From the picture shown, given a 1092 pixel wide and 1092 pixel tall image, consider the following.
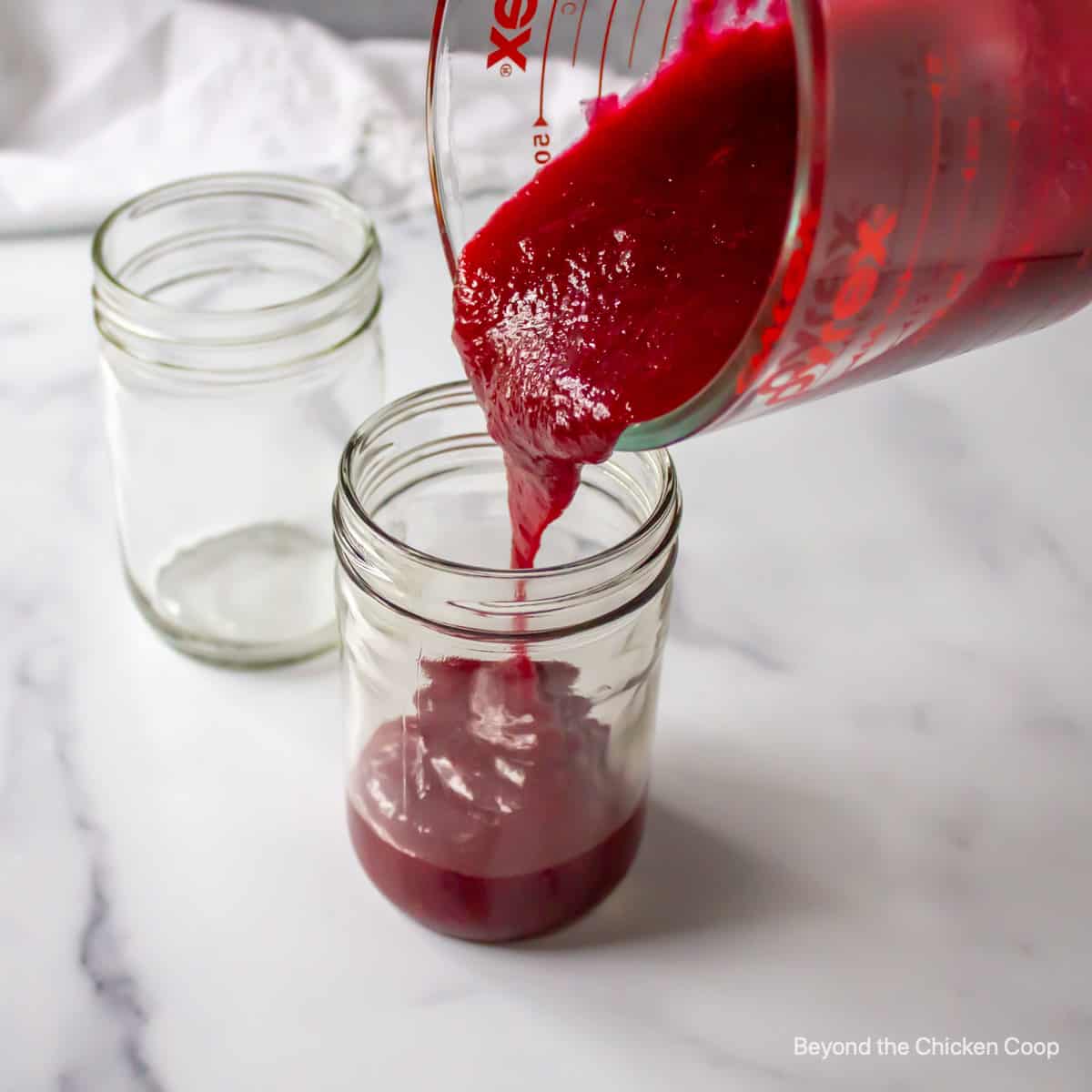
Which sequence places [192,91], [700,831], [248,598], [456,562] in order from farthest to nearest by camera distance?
[192,91] < [248,598] < [700,831] < [456,562]

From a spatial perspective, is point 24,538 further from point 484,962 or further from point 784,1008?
point 784,1008

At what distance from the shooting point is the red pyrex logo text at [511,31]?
2.90ft

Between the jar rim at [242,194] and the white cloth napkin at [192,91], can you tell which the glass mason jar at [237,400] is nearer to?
the jar rim at [242,194]

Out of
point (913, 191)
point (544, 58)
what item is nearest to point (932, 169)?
point (913, 191)

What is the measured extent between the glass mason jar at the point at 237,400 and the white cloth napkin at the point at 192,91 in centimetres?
62

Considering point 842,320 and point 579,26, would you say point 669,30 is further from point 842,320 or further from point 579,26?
point 842,320

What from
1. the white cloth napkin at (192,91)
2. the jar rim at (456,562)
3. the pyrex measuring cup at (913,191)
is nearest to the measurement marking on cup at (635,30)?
the pyrex measuring cup at (913,191)

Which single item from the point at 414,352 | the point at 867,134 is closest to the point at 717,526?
the point at 414,352

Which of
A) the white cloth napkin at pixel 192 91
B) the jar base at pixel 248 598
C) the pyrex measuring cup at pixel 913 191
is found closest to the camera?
the pyrex measuring cup at pixel 913 191

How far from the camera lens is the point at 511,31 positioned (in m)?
0.89

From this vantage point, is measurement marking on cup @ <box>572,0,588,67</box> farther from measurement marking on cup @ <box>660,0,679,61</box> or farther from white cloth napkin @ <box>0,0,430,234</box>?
white cloth napkin @ <box>0,0,430,234</box>

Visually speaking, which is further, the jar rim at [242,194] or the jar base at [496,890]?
the jar rim at [242,194]

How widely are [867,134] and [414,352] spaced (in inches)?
38.4

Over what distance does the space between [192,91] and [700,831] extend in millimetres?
1356
